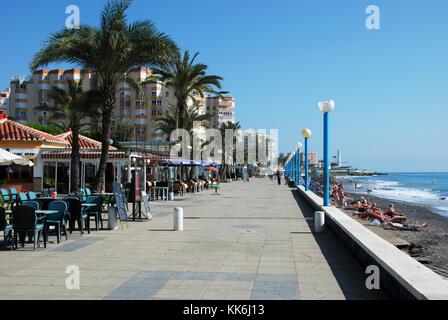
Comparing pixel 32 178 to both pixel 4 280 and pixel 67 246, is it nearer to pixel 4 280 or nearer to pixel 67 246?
pixel 67 246

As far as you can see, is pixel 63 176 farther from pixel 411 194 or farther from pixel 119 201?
pixel 411 194

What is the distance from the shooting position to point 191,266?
324 inches

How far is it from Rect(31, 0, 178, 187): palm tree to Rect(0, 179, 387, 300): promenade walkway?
8928 mm

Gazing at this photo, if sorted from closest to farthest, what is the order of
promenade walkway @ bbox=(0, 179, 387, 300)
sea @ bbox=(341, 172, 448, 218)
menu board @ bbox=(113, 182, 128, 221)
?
promenade walkway @ bbox=(0, 179, 387, 300)
menu board @ bbox=(113, 182, 128, 221)
sea @ bbox=(341, 172, 448, 218)

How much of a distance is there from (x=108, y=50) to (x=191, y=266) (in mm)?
13626

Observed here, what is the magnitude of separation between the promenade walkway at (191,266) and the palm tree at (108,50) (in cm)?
893

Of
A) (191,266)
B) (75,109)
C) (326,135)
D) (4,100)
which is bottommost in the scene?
(191,266)

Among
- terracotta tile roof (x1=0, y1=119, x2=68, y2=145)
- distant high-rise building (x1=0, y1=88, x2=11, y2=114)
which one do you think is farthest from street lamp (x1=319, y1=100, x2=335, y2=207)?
distant high-rise building (x1=0, y1=88, x2=11, y2=114)

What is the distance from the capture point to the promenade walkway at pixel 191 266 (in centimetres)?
650

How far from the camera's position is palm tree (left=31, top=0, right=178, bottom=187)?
65.6 feet

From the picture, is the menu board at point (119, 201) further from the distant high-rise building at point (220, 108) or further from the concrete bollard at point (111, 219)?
the distant high-rise building at point (220, 108)

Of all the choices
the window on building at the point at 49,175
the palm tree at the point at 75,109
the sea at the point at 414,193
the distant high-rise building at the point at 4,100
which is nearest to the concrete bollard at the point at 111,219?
the palm tree at the point at 75,109

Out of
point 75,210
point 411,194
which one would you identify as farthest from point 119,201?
point 411,194

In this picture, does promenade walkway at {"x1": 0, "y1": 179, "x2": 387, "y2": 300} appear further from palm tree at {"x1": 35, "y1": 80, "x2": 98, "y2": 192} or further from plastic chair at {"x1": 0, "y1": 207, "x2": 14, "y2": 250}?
palm tree at {"x1": 35, "y1": 80, "x2": 98, "y2": 192}
